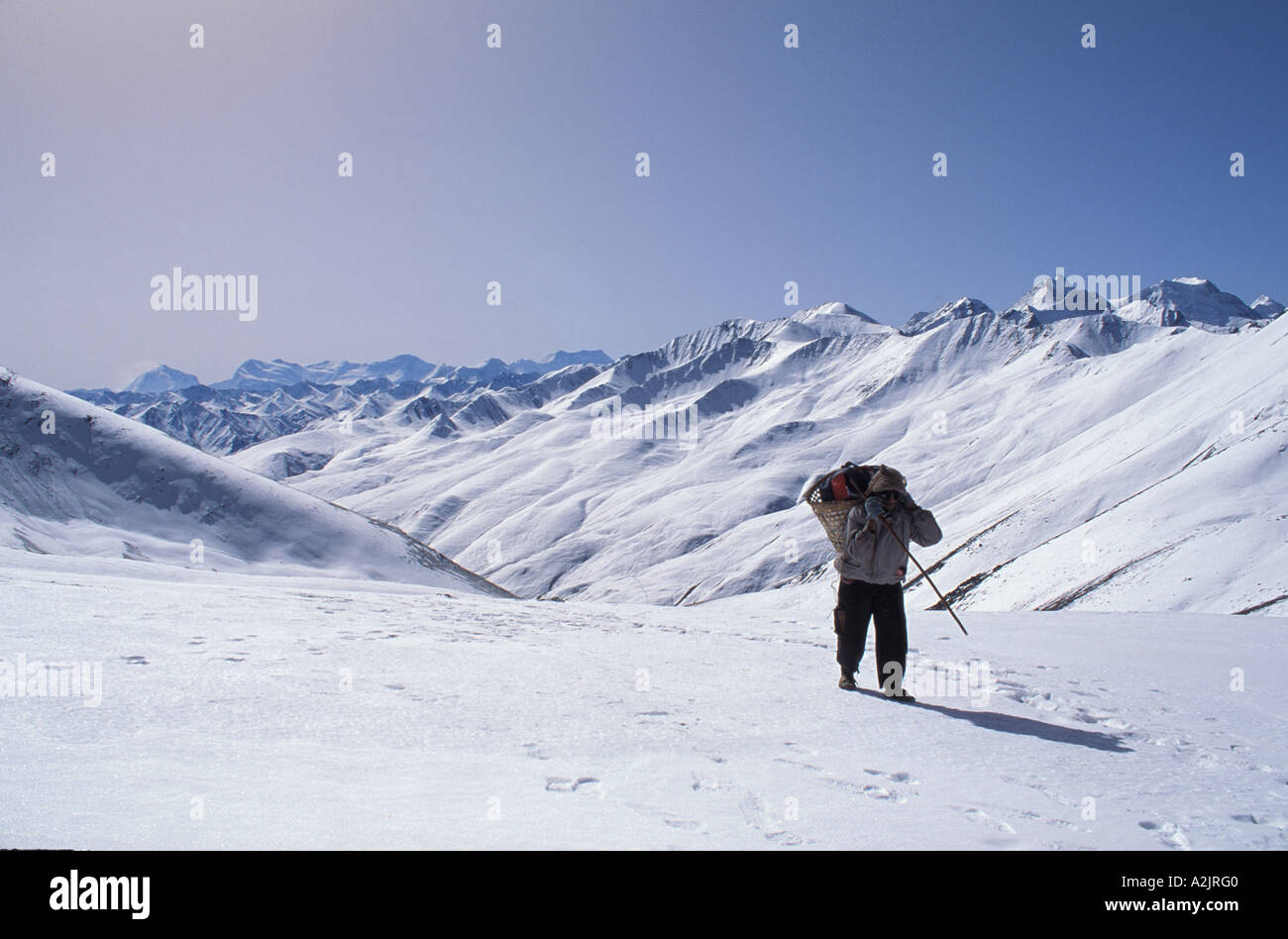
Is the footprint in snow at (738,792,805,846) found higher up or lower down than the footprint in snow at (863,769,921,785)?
higher up

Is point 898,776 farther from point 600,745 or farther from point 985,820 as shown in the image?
point 600,745

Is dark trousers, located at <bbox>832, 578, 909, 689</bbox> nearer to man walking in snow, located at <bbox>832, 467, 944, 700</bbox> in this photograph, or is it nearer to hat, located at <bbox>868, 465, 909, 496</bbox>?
man walking in snow, located at <bbox>832, 467, 944, 700</bbox>

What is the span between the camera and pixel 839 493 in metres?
7.44

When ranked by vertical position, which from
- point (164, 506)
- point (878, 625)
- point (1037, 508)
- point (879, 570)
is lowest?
point (1037, 508)

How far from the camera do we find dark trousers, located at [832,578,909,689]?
6837 mm

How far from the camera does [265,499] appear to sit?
68.6 metres

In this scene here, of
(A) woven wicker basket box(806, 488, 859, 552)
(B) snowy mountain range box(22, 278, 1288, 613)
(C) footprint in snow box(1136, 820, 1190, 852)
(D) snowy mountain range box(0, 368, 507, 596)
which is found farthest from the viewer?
(D) snowy mountain range box(0, 368, 507, 596)

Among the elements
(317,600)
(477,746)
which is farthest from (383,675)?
(317,600)

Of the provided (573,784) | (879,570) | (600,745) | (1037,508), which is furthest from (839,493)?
(1037,508)

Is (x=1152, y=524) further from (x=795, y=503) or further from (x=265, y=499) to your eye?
(x=795, y=503)

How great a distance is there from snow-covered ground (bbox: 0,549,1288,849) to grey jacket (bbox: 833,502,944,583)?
119 cm

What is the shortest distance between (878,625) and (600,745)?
3.40 metres

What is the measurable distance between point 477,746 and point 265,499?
73.0m

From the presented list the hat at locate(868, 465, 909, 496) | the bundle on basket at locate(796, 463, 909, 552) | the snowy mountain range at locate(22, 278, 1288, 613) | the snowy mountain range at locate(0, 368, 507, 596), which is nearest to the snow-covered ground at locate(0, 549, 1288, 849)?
the bundle on basket at locate(796, 463, 909, 552)
